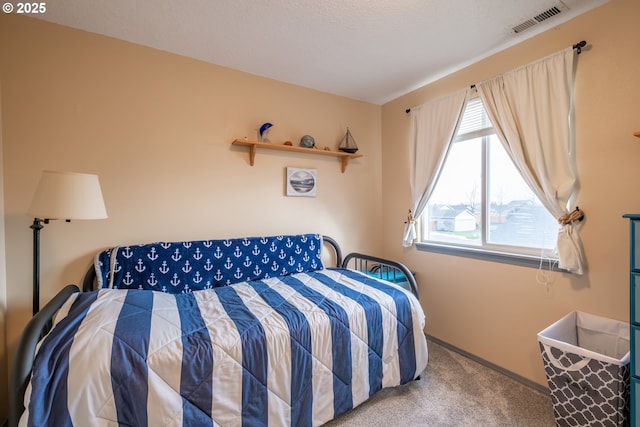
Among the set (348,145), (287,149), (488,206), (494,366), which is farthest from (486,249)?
(287,149)

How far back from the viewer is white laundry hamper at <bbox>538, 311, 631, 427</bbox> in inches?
51.3

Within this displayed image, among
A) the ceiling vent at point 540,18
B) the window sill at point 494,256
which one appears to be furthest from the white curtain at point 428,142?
the ceiling vent at point 540,18

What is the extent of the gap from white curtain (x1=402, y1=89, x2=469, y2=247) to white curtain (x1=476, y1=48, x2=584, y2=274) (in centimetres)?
39

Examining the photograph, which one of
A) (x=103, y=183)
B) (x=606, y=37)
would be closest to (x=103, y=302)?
(x=103, y=183)

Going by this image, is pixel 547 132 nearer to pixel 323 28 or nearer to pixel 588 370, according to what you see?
A: pixel 588 370

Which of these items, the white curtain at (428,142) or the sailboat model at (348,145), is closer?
the white curtain at (428,142)

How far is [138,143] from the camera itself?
1963mm

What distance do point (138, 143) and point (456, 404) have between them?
2.82 metres

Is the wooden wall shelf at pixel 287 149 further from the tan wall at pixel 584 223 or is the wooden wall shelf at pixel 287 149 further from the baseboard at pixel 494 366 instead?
the baseboard at pixel 494 366

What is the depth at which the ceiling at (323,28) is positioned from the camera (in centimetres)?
160

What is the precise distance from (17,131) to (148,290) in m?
1.25

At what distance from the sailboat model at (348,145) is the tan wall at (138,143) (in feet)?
0.40

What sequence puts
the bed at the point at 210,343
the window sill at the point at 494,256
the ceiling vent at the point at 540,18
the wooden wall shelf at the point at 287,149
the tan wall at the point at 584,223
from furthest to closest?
1. the wooden wall shelf at the point at 287,149
2. the window sill at the point at 494,256
3. the ceiling vent at the point at 540,18
4. the tan wall at the point at 584,223
5. the bed at the point at 210,343

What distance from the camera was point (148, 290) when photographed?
1.83 metres
